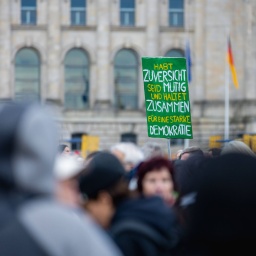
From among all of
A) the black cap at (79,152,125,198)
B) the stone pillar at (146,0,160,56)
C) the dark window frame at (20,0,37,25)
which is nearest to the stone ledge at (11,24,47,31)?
the dark window frame at (20,0,37,25)

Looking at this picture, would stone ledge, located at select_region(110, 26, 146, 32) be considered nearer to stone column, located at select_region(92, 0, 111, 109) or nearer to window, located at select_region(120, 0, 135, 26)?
window, located at select_region(120, 0, 135, 26)

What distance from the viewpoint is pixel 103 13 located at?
1959 inches

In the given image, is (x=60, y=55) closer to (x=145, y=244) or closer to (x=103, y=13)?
(x=103, y=13)

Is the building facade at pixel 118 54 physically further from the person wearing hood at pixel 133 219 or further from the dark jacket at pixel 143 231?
the dark jacket at pixel 143 231

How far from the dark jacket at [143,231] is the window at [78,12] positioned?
44271mm

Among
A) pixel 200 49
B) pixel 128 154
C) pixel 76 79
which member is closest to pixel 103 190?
pixel 128 154

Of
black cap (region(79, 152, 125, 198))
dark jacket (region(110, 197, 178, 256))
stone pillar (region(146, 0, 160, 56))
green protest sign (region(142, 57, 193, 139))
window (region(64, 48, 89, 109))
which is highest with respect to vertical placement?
stone pillar (region(146, 0, 160, 56))

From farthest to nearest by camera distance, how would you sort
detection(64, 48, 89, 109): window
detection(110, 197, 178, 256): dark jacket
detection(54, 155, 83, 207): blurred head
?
detection(64, 48, 89, 109): window
detection(110, 197, 178, 256): dark jacket
detection(54, 155, 83, 207): blurred head

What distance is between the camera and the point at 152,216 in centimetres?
556

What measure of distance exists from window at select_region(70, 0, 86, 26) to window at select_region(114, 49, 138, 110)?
83.2 inches

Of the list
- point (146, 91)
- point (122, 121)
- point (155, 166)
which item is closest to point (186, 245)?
point (155, 166)

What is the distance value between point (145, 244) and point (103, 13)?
146 feet

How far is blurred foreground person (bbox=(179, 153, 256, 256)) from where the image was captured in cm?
443

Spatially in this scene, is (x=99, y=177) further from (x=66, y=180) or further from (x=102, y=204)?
(x=66, y=180)
